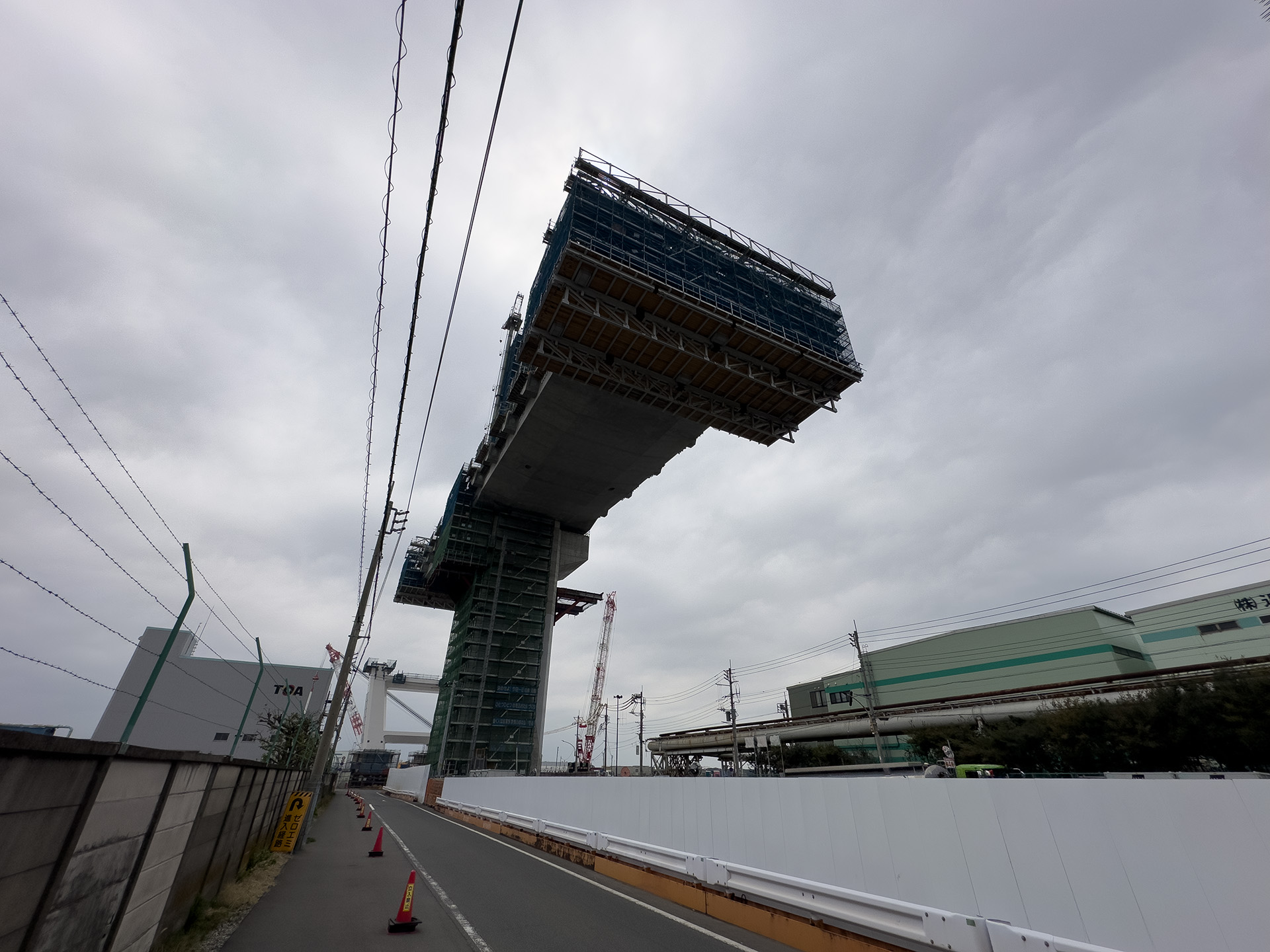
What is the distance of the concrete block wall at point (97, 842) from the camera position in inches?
140

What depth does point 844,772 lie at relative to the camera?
43.9 metres

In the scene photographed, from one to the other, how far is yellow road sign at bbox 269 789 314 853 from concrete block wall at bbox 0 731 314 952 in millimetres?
9628

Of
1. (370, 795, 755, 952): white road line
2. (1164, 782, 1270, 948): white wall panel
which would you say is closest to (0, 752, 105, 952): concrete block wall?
(370, 795, 755, 952): white road line

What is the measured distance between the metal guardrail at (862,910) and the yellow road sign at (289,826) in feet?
35.2

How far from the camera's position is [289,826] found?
1598cm

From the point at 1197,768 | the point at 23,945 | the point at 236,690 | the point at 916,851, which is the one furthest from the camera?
the point at 236,690

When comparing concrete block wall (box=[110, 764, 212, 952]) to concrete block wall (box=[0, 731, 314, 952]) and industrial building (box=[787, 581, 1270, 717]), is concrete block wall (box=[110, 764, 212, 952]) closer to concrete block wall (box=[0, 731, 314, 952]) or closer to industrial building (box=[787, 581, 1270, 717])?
concrete block wall (box=[0, 731, 314, 952])

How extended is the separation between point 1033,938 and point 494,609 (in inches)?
2001

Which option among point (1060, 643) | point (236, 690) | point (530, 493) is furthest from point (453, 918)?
point (236, 690)

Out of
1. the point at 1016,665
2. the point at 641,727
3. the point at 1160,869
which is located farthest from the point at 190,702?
the point at 1016,665

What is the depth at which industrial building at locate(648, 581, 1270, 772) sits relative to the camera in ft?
153

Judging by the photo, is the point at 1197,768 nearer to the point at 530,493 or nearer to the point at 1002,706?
the point at 1002,706

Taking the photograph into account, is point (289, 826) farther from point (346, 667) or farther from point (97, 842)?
point (97, 842)

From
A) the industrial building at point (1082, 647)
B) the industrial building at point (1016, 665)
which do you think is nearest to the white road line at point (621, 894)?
the industrial building at point (1016, 665)
